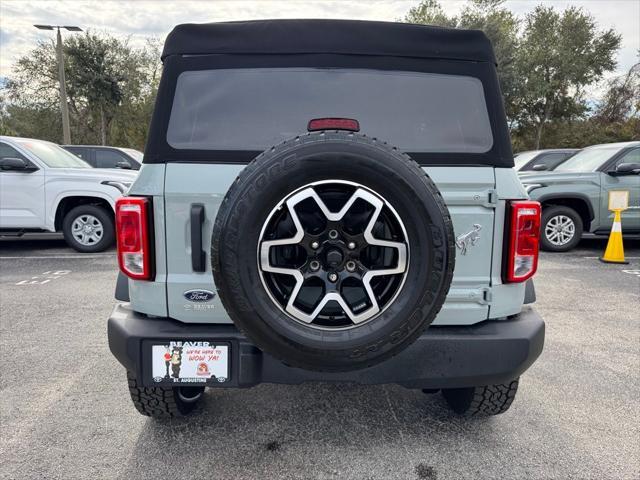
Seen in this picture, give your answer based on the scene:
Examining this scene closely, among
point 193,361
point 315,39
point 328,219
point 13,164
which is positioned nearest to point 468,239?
point 328,219

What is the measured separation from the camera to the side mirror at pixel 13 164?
22.2 feet

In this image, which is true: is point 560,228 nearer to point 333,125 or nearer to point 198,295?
point 333,125

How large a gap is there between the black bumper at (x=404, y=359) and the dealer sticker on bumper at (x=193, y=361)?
0.10 feet

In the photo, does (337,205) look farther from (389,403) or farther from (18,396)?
(18,396)

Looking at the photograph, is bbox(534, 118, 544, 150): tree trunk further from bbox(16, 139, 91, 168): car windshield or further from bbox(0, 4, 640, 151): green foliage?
bbox(16, 139, 91, 168): car windshield

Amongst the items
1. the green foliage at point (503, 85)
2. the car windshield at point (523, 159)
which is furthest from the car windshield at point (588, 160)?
the green foliage at point (503, 85)

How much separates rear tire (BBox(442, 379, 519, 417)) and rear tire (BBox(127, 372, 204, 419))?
153 centimetres

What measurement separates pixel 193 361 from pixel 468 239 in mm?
1301


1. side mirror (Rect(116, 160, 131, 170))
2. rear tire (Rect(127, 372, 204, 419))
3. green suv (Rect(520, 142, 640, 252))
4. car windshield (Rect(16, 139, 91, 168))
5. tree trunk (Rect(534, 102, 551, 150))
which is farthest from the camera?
tree trunk (Rect(534, 102, 551, 150))

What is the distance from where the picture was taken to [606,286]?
18.8ft

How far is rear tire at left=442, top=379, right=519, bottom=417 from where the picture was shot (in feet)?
8.13

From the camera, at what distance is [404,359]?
202 cm

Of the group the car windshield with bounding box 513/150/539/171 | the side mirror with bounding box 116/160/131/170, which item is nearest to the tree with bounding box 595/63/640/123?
the car windshield with bounding box 513/150/539/171

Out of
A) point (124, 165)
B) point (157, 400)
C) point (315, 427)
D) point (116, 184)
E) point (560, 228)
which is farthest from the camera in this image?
point (124, 165)
